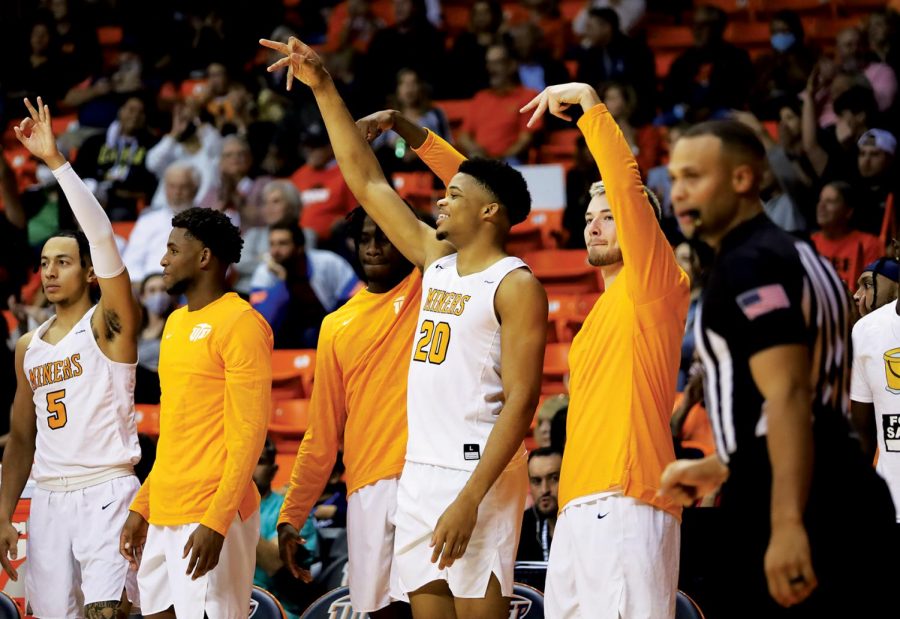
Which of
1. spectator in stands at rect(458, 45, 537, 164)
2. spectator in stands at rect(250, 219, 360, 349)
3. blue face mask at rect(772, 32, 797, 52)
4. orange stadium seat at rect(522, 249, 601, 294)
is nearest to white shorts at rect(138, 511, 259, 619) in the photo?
spectator in stands at rect(250, 219, 360, 349)

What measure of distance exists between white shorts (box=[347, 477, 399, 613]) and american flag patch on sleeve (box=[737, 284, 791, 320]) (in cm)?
207

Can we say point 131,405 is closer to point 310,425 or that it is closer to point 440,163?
point 310,425

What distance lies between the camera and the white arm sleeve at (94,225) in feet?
16.6

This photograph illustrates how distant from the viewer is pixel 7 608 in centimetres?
581

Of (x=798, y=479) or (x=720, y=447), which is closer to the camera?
(x=798, y=479)

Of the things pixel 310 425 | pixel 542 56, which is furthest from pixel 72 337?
pixel 542 56

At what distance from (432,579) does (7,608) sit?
2.61m

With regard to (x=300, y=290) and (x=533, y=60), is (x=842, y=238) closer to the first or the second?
(x=300, y=290)

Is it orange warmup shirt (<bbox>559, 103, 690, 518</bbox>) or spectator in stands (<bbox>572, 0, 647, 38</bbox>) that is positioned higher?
spectator in stands (<bbox>572, 0, 647, 38</bbox>)

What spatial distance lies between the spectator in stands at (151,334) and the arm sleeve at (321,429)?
401 centimetres

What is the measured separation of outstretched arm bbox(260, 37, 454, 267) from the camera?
4.75m

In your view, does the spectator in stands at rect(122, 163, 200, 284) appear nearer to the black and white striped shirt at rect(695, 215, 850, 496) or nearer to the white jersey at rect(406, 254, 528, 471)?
the white jersey at rect(406, 254, 528, 471)

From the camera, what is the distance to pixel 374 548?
15.5ft

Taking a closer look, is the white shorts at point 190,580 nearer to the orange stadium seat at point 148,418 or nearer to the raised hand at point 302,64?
the raised hand at point 302,64
